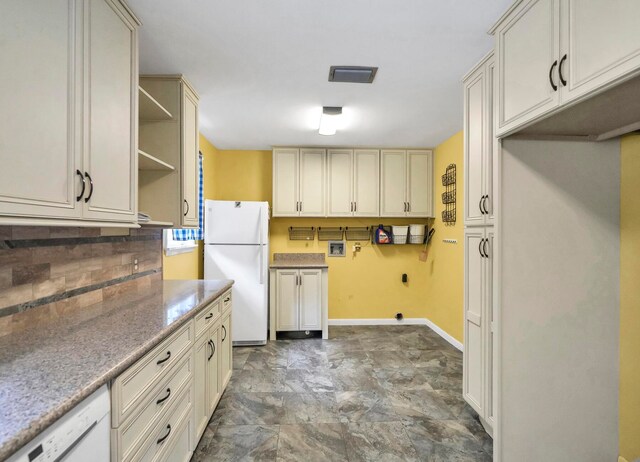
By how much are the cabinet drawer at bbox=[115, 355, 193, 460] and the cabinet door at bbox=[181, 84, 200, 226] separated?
1074mm

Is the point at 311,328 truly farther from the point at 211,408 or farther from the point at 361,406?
the point at 211,408

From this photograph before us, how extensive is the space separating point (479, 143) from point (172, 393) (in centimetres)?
220

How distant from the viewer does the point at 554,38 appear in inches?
42.9

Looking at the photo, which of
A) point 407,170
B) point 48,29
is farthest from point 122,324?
point 407,170

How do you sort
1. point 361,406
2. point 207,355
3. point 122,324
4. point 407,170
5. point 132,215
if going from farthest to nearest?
point 407,170 → point 361,406 → point 207,355 → point 132,215 → point 122,324

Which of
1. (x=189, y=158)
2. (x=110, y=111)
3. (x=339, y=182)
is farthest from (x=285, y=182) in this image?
(x=110, y=111)

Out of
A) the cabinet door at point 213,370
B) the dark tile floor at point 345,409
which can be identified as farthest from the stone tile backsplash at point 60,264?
the dark tile floor at point 345,409

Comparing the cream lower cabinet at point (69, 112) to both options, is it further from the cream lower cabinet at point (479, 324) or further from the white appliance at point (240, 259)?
the cream lower cabinet at point (479, 324)

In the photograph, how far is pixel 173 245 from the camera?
2.68 metres

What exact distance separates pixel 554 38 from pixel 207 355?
2362 mm

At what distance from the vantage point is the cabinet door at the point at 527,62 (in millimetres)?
1105

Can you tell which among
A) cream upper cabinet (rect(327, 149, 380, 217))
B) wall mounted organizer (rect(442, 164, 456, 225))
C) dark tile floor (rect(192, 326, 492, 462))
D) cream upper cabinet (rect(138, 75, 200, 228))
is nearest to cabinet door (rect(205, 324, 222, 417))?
dark tile floor (rect(192, 326, 492, 462))

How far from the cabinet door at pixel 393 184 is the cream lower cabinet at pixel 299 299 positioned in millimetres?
1244

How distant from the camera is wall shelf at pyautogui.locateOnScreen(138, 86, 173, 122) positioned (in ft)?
5.82
